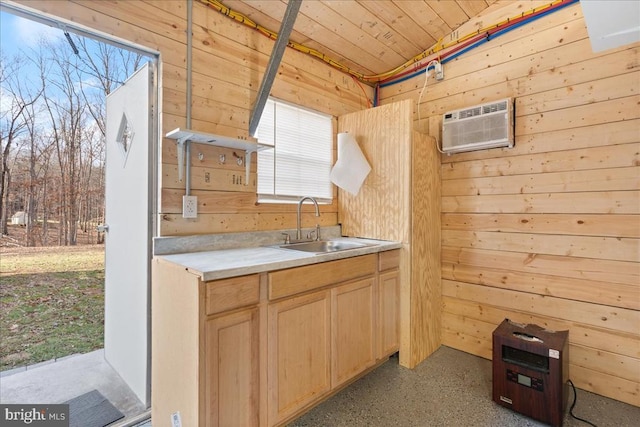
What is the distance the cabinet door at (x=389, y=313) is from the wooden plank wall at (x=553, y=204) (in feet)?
2.04

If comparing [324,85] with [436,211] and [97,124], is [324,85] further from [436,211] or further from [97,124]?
[97,124]

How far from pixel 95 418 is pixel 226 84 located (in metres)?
2.12

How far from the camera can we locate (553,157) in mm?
2170

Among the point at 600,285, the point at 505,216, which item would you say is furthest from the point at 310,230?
the point at 600,285

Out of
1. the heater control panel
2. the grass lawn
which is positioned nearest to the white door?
the grass lawn

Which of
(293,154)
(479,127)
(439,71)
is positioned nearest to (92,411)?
(293,154)

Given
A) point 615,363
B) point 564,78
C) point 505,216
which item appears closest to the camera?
point 615,363

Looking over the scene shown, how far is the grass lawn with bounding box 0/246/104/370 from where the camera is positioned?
84.0 inches

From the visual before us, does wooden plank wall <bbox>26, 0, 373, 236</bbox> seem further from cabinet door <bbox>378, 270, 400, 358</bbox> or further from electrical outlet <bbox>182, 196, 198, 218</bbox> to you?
cabinet door <bbox>378, 270, 400, 358</bbox>

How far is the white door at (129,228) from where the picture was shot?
6.02ft

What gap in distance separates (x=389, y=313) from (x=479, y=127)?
156cm
